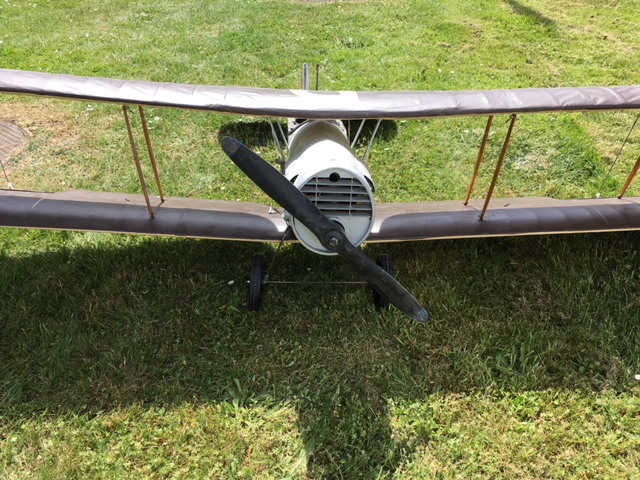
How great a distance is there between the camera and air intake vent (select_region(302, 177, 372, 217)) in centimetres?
340

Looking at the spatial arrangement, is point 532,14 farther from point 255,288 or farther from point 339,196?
point 255,288

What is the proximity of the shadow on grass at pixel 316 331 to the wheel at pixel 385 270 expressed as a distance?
0.09 m

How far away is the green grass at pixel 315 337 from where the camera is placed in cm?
328

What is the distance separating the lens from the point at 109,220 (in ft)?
13.0

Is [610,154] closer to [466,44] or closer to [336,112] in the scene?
[466,44]

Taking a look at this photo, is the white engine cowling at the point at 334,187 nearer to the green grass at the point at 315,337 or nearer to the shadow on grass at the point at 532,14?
the green grass at the point at 315,337

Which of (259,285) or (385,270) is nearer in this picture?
(259,285)

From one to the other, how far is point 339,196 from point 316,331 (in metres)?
1.28

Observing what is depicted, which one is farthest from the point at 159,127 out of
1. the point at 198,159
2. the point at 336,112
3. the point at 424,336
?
the point at 424,336

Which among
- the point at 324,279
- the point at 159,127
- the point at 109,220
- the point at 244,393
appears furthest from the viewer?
the point at 159,127

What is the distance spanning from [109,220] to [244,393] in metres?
1.86

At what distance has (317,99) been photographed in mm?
3471

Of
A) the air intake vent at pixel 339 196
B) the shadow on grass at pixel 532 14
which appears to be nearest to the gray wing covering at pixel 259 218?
the air intake vent at pixel 339 196

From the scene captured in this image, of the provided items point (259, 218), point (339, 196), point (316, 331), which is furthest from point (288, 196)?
point (316, 331)
